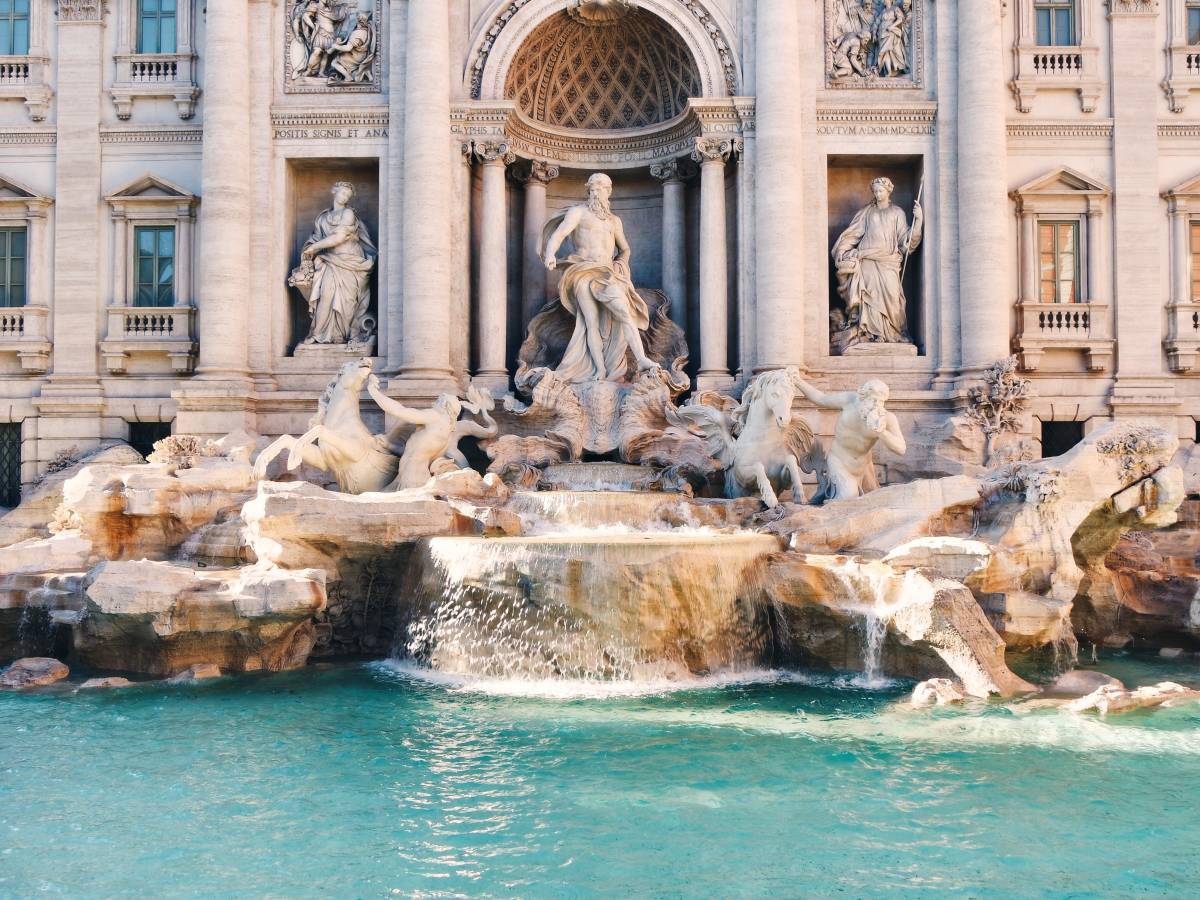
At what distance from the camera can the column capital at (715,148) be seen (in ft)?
55.3

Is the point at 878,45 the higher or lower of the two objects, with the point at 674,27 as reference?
lower

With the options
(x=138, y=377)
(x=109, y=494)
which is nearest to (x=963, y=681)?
(x=109, y=494)

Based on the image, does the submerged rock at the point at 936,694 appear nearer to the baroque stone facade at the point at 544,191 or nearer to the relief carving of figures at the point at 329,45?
the baroque stone facade at the point at 544,191

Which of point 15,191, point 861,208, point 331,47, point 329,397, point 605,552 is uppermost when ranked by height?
point 331,47

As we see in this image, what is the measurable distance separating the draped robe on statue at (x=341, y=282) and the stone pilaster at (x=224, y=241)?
3.68 feet

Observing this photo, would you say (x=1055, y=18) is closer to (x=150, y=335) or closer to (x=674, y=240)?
(x=674, y=240)

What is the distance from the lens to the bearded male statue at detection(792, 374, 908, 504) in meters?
12.2

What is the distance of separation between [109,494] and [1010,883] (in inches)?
403

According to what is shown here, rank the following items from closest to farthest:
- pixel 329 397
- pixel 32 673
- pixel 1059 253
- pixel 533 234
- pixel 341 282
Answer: pixel 32 673 → pixel 329 397 → pixel 341 282 → pixel 1059 253 → pixel 533 234

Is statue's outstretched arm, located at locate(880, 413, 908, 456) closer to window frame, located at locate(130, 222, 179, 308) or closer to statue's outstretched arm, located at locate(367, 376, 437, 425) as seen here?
statue's outstretched arm, located at locate(367, 376, 437, 425)

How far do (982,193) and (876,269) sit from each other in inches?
78.4

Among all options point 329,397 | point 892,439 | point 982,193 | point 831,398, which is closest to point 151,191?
point 329,397

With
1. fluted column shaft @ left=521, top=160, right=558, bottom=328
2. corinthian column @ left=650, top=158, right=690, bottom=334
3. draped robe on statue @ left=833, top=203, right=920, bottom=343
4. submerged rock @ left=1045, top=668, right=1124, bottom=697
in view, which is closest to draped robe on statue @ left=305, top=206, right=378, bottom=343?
fluted column shaft @ left=521, top=160, right=558, bottom=328

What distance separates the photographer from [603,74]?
18609 millimetres
